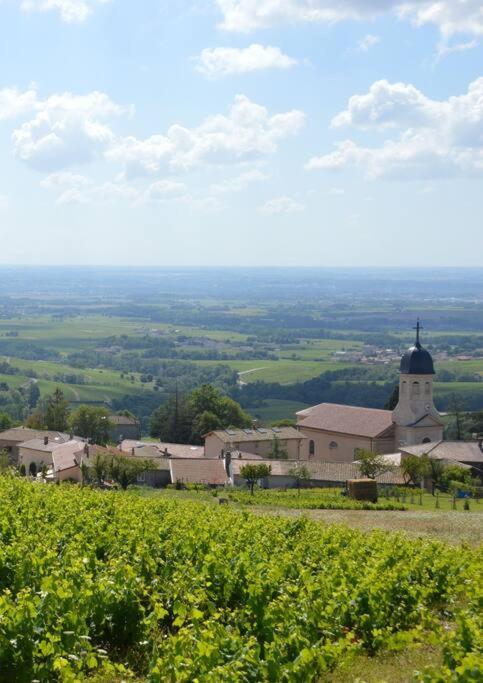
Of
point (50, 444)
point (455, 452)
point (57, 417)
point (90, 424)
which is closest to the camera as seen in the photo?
point (455, 452)

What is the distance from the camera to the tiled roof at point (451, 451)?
57853mm

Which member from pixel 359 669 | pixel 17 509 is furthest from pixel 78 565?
pixel 17 509

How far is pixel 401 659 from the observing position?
11.5m

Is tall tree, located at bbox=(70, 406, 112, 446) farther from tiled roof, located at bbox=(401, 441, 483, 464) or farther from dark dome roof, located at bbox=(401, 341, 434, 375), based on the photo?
tiled roof, located at bbox=(401, 441, 483, 464)

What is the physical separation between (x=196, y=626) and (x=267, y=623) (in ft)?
3.94

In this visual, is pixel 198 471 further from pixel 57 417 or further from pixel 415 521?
pixel 57 417

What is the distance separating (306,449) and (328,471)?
1639 cm

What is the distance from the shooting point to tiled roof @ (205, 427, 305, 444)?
70.1 metres

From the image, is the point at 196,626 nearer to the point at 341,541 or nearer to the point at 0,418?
the point at 341,541

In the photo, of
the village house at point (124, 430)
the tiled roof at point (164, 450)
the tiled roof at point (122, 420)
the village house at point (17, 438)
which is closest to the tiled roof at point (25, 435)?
the village house at point (17, 438)

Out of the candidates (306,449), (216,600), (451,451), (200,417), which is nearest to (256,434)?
(306,449)

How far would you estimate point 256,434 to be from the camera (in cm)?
7256

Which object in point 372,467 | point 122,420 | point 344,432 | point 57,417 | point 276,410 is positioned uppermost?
point 372,467

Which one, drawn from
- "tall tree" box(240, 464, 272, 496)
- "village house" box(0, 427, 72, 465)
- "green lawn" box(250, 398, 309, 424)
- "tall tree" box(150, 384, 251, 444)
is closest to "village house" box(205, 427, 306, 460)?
"tall tree" box(150, 384, 251, 444)
